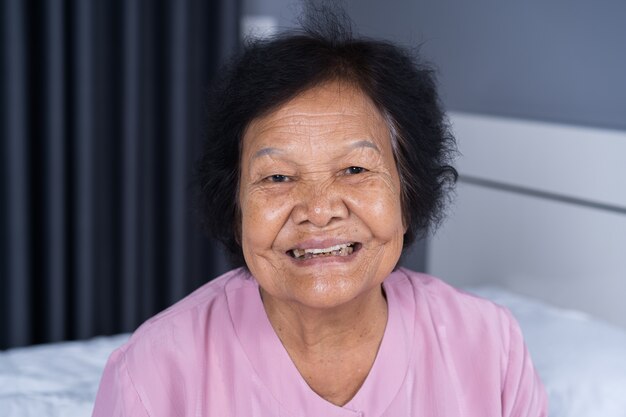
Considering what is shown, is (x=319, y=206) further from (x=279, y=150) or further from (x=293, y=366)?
(x=293, y=366)

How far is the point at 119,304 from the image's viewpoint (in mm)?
2867

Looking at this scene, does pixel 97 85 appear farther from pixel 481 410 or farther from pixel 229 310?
pixel 481 410

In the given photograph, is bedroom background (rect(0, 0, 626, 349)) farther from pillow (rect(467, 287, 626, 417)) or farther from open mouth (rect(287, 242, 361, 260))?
open mouth (rect(287, 242, 361, 260))

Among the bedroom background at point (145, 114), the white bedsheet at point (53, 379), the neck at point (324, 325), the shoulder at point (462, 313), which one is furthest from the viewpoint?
the bedroom background at point (145, 114)

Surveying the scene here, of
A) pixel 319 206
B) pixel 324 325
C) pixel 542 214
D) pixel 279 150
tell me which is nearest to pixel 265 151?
pixel 279 150

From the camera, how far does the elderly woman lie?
1.24 meters

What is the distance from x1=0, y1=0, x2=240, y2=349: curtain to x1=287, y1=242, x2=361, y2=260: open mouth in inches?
61.5

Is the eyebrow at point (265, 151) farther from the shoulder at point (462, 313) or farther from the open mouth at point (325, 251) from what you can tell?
the shoulder at point (462, 313)

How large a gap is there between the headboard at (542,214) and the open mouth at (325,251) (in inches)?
40.9

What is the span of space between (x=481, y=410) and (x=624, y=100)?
1103 mm

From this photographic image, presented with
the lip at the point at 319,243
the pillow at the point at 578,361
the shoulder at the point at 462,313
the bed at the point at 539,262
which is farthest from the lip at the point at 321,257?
the pillow at the point at 578,361

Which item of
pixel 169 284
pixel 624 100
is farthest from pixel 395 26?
pixel 169 284

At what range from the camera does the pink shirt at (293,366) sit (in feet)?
4.14

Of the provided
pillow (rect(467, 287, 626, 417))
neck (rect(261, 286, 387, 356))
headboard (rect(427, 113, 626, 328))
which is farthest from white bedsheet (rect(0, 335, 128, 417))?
headboard (rect(427, 113, 626, 328))
